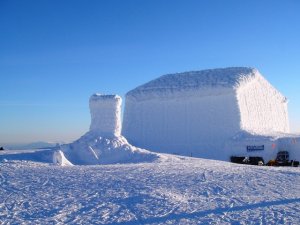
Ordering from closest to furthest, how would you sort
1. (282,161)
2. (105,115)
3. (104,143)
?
1. (104,143)
2. (105,115)
3. (282,161)

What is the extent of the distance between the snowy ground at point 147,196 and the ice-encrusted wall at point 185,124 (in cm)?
1642

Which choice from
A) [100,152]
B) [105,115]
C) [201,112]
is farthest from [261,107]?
[100,152]

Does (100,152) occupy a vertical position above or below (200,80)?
below

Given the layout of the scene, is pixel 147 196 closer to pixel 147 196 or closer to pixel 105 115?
pixel 147 196

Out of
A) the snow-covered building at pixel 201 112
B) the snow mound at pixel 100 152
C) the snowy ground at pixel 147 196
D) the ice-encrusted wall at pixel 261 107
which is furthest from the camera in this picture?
the ice-encrusted wall at pixel 261 107

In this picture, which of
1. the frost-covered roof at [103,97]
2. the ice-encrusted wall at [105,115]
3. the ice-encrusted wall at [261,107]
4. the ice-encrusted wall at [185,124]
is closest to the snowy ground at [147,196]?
the ice-encrusted wall at [105,115]

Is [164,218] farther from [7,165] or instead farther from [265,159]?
[265,159]

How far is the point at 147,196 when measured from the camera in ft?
37.9

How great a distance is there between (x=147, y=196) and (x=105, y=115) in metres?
10.8

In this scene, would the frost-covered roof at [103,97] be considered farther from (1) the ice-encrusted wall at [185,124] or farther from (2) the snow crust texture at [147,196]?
(1) the ice-encrusted wall at [185,124]

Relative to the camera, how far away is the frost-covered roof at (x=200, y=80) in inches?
1342

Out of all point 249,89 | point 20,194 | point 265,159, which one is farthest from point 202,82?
point 20,194

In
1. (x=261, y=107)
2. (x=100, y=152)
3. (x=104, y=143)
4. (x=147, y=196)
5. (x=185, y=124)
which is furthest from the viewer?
(x=261, y=107)

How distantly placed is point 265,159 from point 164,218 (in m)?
21.6
